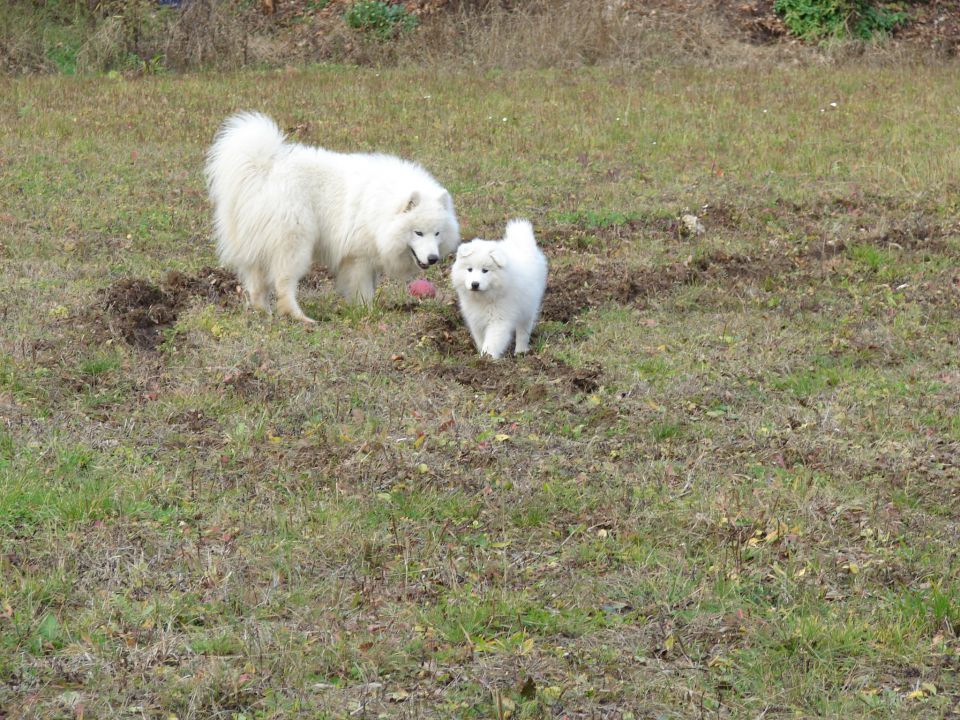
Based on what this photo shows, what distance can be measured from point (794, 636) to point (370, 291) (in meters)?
4.97

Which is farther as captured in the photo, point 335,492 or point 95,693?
point 335,492

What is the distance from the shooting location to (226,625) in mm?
4023

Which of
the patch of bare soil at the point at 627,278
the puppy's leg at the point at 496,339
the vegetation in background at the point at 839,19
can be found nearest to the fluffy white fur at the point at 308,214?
the patch of bare soil at the point at 627,278

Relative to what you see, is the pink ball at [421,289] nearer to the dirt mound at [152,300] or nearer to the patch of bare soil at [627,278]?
the patch of bare soil at [627,278]

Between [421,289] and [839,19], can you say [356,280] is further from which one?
[839,19]

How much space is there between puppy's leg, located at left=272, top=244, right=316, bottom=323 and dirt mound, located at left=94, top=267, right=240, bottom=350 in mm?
450

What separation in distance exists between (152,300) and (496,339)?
2.49 metres

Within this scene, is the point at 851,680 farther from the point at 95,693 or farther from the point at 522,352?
the point at 522,352

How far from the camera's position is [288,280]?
7.89 metres

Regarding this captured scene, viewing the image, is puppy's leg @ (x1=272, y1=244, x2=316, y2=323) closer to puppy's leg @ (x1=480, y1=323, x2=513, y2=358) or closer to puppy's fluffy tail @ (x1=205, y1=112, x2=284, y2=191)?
puppy's fluffy tail @ (x1=205, y1=112, x2=284, y2=191)

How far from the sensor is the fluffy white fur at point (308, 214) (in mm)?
7816

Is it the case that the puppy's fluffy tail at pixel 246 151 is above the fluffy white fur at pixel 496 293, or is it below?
above

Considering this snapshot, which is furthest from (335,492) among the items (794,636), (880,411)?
(880,411)

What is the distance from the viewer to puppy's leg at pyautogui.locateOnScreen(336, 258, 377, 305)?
8.29 metres
